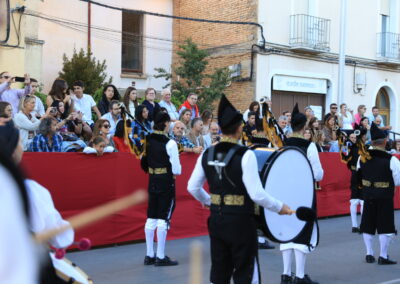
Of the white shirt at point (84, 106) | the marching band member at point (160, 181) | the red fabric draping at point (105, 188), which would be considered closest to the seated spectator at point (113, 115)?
the white shirt at point (84, 106)

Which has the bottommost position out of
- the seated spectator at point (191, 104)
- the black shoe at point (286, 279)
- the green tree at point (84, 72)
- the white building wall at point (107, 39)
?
the black shoe at point (286, 279)

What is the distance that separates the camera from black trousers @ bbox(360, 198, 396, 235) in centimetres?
836

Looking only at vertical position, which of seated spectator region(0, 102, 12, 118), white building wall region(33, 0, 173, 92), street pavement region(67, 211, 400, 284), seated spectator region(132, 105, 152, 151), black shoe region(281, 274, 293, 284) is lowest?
street pavement region(67, 211, 400, 284)

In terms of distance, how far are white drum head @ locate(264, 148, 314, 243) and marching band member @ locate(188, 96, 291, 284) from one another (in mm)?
355

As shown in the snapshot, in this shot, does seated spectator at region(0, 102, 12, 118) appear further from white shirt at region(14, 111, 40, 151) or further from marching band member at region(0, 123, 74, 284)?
marching band member at region(0, 123, 74, 284)

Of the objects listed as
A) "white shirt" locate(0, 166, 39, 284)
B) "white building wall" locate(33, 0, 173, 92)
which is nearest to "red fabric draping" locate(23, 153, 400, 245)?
"white shirt" locate(0, 166, 39, 284)

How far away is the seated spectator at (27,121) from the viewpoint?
893 centimetres

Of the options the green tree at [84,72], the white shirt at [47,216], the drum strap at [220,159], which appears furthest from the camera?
the green tree at [84,72]

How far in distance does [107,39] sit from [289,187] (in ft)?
50.1

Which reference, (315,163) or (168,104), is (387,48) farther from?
(315,163)

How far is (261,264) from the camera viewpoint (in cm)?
825

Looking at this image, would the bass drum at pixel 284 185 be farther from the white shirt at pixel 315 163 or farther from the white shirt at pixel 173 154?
the white shirt at pixel 173 154

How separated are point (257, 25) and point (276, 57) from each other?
139cm

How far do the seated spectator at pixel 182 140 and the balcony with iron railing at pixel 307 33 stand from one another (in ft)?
35.3
